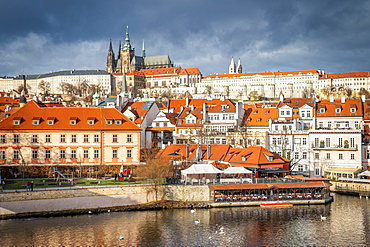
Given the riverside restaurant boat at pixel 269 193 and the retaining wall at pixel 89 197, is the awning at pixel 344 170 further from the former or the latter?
the retaining wall at pixel 89 197

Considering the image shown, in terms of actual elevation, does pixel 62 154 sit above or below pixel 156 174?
above

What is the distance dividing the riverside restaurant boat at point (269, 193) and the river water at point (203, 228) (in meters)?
1.59

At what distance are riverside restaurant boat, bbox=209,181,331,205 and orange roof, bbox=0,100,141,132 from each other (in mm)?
15084

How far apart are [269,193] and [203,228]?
1185 centimetres

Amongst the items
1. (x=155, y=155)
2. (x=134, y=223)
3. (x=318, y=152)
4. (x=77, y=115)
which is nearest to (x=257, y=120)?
(x=318, y=152)

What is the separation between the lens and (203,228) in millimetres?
37500

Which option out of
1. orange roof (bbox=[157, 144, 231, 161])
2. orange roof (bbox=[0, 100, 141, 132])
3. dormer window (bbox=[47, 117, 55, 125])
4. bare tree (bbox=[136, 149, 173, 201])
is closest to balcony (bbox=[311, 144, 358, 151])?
orange roof (bbox=[157, 144, 231, 161])

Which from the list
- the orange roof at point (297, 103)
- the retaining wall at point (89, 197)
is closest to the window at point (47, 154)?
the retaining wall at point (89, 197)

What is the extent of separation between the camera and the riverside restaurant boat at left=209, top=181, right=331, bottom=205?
46.0 metres

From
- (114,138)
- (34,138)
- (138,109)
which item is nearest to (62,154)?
(34,138)

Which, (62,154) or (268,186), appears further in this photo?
(62,154)

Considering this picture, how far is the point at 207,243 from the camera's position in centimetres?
3366

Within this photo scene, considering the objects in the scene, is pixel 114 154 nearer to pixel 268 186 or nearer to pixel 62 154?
pixel 62 154

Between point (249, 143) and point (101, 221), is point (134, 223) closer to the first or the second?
point (101, 221)
